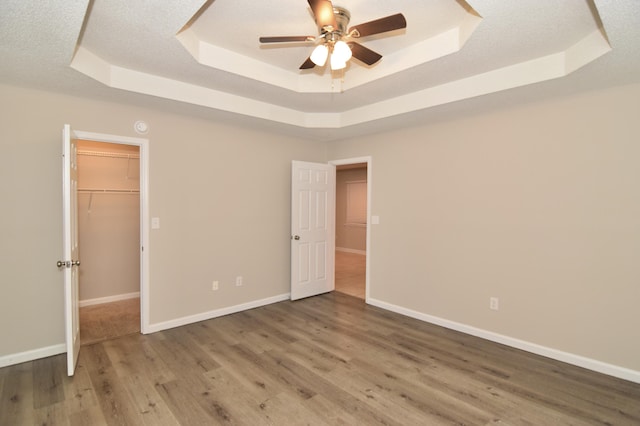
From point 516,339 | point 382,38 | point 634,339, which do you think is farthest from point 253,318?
point 634,339

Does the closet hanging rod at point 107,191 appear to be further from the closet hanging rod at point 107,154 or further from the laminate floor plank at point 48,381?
the laminate floor plank at point 48,381

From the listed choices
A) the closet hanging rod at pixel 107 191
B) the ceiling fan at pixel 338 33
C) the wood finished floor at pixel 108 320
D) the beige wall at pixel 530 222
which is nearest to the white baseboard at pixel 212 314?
the wood finished floor at pixel 108 320

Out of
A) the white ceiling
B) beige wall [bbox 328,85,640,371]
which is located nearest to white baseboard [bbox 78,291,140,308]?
the white ceiling

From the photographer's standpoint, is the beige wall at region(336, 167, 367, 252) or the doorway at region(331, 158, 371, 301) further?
the beige wall at region(336, 167, 367, 252)

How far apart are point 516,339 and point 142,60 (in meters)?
4.38

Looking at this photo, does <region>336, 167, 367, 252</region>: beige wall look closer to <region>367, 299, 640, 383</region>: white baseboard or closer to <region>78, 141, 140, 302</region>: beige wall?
<region>367, 299, 640, 383</region>: white baseboard

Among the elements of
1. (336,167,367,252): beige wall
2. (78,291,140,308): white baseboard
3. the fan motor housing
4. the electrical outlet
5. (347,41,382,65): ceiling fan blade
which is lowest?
(78,291,140,308): white baseboard

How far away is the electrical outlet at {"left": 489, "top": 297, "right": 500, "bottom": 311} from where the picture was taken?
135 inches

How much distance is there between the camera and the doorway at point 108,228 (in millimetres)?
4438

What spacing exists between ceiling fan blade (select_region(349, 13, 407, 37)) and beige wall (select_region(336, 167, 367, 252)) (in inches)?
277

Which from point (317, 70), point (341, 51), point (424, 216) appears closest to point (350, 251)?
point (424, 216)

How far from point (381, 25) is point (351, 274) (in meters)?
5.19

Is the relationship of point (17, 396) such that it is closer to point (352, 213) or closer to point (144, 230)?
point (144, 230)

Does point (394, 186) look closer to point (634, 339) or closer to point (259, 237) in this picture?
point (259, 237)
